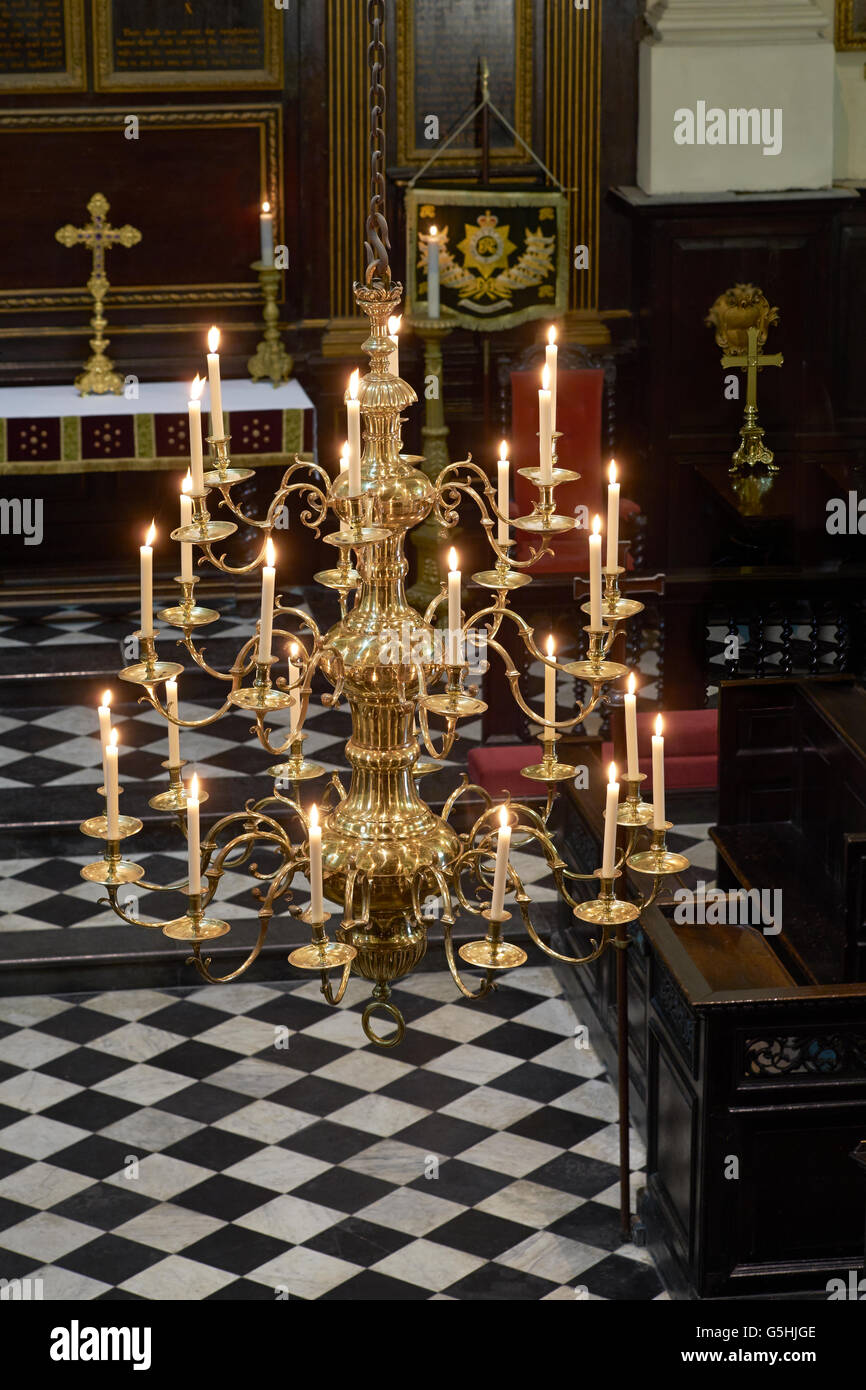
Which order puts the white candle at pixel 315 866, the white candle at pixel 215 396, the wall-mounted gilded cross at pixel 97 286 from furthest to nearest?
1. the wall-mounted gilded cross at pixel 97 286
2. the white candle at pixel 215 396
3. the white candle at pixel 315 866

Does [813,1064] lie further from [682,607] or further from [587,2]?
[587,2]

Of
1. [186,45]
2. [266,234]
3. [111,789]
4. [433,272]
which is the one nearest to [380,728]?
[111,789]

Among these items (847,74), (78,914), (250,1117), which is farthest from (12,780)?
(847,74)

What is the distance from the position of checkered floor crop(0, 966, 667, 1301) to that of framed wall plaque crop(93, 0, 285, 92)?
5.57 m

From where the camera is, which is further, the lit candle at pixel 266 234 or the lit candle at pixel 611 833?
the lit candle at pixel 266 234

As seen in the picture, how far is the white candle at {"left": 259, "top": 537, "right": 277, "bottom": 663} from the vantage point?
3184 millimetres

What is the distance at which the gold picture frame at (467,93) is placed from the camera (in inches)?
434

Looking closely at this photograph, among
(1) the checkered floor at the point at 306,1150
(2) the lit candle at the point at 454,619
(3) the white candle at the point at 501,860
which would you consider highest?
(2) the lit candle at the point at 454,619

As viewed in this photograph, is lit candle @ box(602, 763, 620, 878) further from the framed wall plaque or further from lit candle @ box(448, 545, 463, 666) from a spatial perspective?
the framed wall plaque

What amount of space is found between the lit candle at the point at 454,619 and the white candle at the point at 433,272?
7506 mm

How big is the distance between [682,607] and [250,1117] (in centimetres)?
330

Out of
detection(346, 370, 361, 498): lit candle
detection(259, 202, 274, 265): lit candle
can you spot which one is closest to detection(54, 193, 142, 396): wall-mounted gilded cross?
detection(259, 202, 274, 265): lit candle

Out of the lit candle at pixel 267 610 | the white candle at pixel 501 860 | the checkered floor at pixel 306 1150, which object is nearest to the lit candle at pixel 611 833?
the white candle at pixel 501 860

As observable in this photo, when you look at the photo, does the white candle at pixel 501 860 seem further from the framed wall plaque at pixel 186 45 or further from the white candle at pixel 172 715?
the framed wall plaque at pixel 186 45
